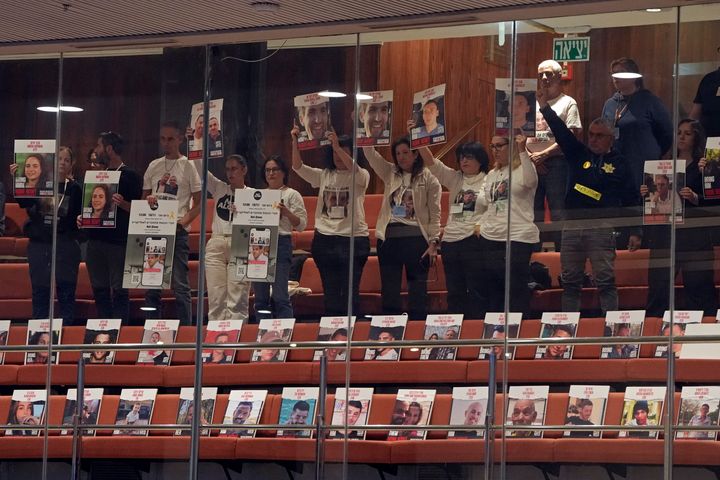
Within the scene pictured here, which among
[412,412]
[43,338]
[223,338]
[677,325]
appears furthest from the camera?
[43,338]

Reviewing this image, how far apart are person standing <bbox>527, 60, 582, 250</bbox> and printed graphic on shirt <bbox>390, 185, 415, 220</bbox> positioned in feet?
2.58

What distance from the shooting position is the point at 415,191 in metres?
8.45

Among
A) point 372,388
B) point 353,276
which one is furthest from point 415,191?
point 372,388

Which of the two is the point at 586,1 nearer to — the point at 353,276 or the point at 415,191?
the point at 415,191

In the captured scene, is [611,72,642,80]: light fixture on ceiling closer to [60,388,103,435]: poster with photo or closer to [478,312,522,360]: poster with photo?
[478,312,522,360]: poster with photo

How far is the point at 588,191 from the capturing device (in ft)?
26.4

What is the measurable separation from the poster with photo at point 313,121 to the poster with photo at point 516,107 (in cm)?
111

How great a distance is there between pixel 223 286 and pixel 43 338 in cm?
137

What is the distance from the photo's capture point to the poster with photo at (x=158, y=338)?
29.6 feet

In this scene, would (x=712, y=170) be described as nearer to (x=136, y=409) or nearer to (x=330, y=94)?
(x=330, y=94)

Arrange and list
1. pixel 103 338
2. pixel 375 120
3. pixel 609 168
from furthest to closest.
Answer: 1. pixel 103 338
2. pixel 375 120
3. pixel 609 168

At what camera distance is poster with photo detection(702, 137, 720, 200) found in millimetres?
7691

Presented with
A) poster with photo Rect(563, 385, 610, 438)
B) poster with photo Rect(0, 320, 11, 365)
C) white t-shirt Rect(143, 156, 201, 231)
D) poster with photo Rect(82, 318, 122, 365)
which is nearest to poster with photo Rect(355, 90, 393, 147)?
white t-shirt Rect(143, 156, 201, 231)

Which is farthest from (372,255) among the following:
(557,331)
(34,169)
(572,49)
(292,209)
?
(34,169)
